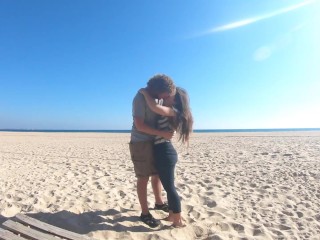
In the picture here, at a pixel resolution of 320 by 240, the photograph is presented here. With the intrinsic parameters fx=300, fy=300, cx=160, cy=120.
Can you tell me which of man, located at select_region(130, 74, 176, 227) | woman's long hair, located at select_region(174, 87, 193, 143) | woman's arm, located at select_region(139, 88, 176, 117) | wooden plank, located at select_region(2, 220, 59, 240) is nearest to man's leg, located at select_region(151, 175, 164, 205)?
man, located at select_region(130, 74, 176, 227)

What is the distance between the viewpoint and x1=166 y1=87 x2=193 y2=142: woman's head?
11.6 ft

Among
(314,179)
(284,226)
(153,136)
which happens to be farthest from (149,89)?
(314,179)

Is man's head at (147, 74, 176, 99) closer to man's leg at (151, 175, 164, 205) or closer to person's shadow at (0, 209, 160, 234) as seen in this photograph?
man's leg at (151, 175, 164, 205)

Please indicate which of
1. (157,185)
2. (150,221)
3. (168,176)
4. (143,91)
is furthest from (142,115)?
(150,221)

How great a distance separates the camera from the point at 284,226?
388 cm

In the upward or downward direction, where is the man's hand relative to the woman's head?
downward

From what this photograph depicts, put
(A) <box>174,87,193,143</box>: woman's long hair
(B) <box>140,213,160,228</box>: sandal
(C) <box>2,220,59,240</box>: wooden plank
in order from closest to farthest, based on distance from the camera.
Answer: (C) <box>2,220,59,240</box>: wooden plank, (A) <box>174,87,193,143</box>: woman's long hair, (B) <box>140,213,160,228</box>: sandal

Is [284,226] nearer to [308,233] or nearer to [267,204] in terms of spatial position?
[308,233]

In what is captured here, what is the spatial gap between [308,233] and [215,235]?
3.83 ft

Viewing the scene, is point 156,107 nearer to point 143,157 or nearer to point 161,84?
point 161,84

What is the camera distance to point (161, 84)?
133 inches

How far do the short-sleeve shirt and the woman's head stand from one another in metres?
0.26

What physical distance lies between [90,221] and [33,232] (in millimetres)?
1144

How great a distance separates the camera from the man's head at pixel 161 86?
3391mm
